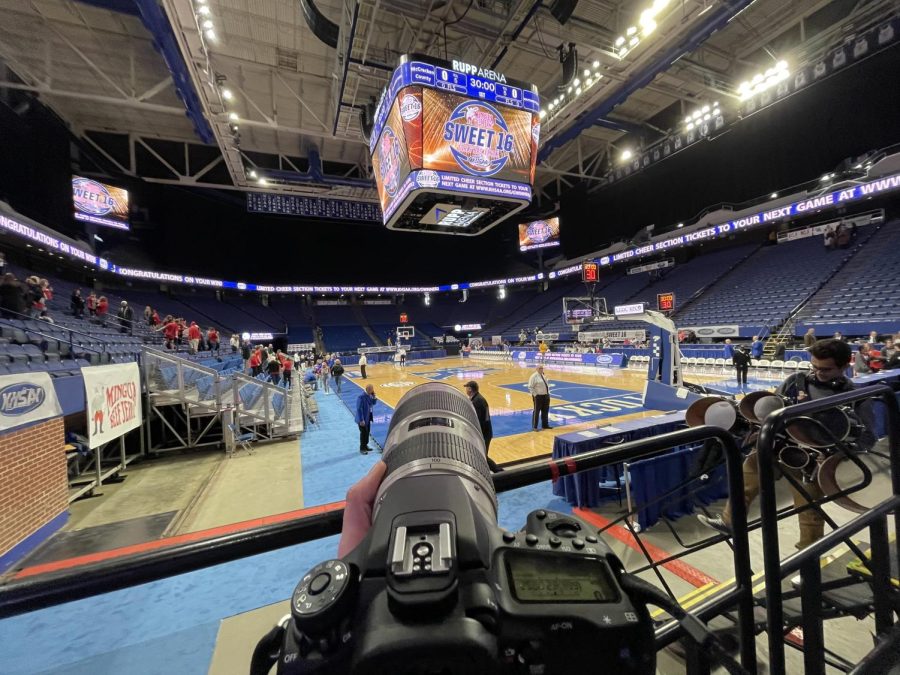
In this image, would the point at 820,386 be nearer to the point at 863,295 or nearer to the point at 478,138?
the point at 478,138

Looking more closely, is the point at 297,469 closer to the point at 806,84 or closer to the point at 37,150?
the point at 37,150

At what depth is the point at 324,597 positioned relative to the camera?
50cm

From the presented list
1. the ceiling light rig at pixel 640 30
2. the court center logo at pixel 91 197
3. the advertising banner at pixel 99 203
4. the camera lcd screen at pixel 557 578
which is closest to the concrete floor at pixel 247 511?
the camera lcd screen at pixel 557 578

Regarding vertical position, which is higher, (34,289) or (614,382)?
(34,289)

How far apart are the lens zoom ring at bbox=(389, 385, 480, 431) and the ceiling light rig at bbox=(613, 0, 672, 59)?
36.4 ft

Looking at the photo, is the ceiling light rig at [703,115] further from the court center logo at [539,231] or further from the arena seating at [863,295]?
the court center logo at [539,231]

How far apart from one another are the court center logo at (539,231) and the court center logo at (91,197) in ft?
90.8

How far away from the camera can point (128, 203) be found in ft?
68.0

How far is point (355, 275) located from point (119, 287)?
1755cm

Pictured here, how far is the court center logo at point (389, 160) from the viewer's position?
7.89 meters

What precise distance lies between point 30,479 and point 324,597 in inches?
244

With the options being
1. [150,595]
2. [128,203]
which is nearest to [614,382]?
[150,595]

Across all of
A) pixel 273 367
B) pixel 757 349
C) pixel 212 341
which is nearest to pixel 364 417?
pixel 273 367

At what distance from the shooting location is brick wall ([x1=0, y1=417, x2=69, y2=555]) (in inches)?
153
